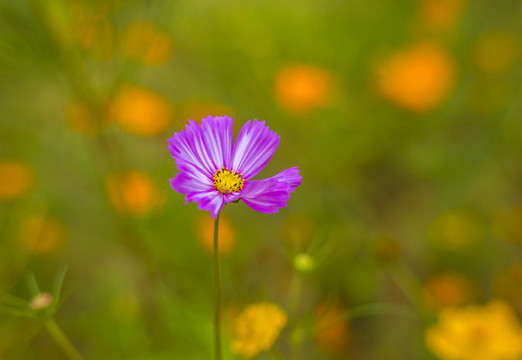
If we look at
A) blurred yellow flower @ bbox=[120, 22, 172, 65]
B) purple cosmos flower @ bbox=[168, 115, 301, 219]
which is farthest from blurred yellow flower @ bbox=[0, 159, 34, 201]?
purple cosmos flower @ bbox=[168, 115, 301, 219]

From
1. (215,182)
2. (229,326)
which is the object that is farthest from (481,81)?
(215,182)

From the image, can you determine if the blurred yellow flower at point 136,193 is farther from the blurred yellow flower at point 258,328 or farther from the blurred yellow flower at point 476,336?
the blurred yellow flower at point 476,336

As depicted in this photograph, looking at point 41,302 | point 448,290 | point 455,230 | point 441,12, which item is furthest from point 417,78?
point 41,302

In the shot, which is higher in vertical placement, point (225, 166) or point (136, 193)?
point (136, 193)

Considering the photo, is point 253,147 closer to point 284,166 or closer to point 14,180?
point 14,180

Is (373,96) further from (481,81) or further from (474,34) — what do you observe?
(474,34)

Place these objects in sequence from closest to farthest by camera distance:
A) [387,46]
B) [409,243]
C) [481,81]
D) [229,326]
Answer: [229,326] < [409,243] < [481,81] < [387,46]
